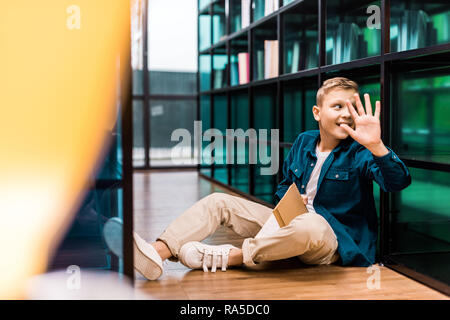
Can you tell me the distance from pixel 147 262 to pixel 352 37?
4.82 ft

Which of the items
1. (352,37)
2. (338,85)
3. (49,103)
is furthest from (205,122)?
(49,103)

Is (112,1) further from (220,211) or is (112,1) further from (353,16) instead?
(353,16)

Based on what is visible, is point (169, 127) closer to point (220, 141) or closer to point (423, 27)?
point (220, 141)

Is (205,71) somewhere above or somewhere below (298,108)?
above

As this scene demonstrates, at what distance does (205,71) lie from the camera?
5.35m

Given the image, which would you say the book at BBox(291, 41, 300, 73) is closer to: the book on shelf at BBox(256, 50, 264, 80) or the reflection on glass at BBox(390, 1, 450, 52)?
the book on shelf at BBox(256, 50, 264, 80)

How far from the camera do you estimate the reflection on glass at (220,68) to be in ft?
15.3

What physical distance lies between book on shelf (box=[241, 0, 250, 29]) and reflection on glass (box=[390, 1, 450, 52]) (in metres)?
1.70

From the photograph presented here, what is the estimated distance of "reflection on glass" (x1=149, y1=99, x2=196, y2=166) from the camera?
19.7ft

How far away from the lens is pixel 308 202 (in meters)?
2.05
